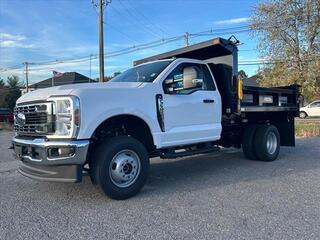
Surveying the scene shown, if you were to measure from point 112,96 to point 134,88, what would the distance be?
1.58 feet

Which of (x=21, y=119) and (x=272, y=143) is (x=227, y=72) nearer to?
(x=272, y=143)

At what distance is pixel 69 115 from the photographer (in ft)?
17.1

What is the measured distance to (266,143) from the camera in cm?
883

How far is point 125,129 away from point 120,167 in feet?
2.74

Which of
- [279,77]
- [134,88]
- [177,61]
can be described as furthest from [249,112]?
[279,77]

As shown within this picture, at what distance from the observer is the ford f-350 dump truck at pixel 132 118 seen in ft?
17.3

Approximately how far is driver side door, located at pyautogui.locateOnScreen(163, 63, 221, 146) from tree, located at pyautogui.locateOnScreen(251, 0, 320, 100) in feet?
64.9

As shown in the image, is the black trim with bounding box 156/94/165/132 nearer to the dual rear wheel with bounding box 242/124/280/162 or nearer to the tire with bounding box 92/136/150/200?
the tire with bounding box 92/136/150/200

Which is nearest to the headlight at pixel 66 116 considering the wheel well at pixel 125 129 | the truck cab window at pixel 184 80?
the wheel well at pixel 125 129

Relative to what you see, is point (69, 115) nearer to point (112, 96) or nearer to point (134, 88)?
point (112, 96)

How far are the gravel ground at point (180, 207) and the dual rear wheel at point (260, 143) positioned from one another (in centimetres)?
86

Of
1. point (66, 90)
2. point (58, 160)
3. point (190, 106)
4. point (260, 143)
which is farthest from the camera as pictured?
point (260, 143)

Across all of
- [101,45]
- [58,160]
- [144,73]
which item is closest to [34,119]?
[58,160]

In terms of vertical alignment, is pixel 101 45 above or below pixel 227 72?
above
